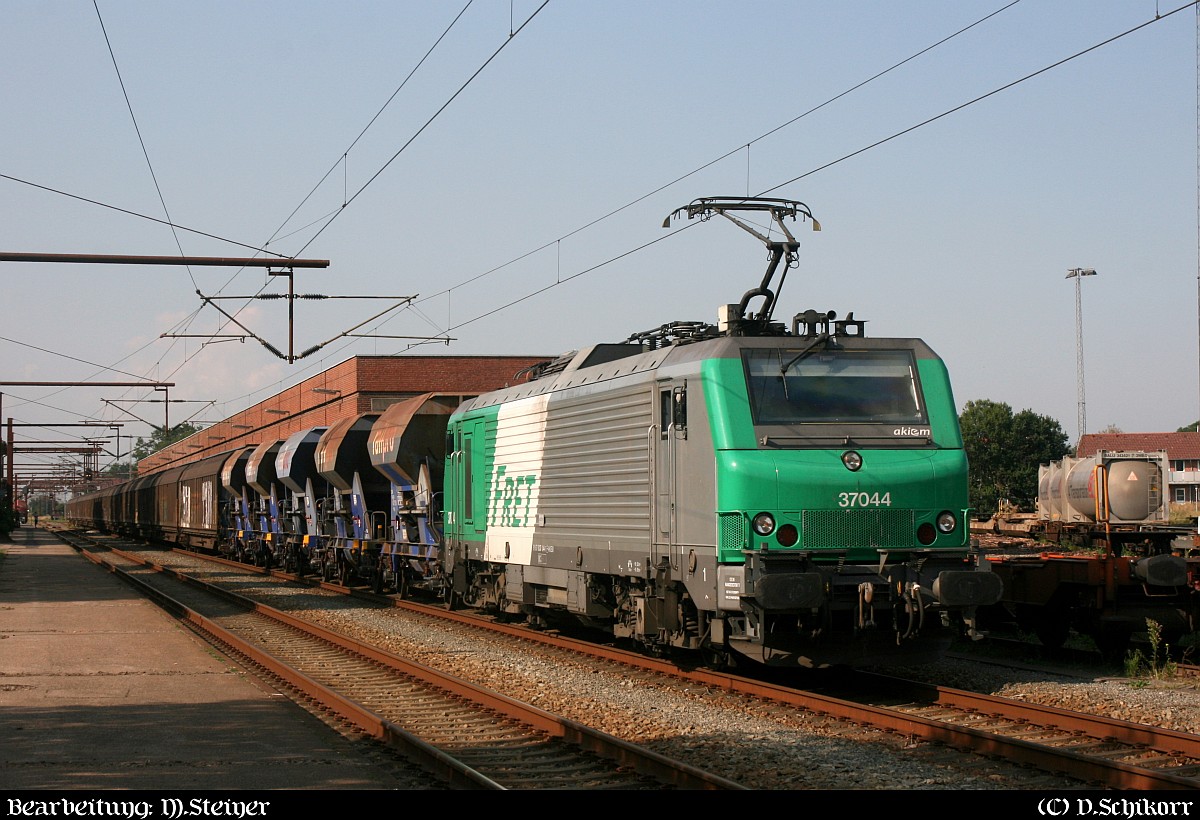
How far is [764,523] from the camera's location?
38.0 ft

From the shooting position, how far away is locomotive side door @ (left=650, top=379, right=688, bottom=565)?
41.2 feet

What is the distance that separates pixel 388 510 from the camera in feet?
90.7

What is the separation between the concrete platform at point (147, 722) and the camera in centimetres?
862

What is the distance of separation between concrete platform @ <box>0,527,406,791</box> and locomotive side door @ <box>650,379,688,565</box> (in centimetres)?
383

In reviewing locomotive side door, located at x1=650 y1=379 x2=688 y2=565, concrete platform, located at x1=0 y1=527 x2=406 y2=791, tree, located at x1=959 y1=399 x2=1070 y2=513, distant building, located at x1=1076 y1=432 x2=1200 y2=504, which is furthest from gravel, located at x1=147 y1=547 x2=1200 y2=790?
tree, located at x1=959 y1=399 x2=1070 y2=513

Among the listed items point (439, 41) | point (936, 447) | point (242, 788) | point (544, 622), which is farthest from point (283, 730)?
point (439, 41)

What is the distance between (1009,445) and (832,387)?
9810cm

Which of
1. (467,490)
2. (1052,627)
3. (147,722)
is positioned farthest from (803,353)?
(467,490)

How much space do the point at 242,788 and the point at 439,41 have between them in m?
11.1

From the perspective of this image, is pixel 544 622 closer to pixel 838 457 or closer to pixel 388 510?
pixel 838 457

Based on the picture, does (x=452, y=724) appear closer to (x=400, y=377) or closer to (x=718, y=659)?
(x=718, y=659)

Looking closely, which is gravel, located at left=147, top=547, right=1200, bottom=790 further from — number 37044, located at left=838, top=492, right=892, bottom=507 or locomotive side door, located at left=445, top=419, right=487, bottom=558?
locomotive side door, located at left=445, top=419, right=487, bottom=558

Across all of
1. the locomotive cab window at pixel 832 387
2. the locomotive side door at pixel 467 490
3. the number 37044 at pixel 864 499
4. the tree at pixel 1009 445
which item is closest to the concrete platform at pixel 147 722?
the locomotive side door at pixel 467 490

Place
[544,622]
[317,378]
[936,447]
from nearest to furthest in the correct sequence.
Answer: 1. [936,447]
2. [544,622]
3. [317,378]
